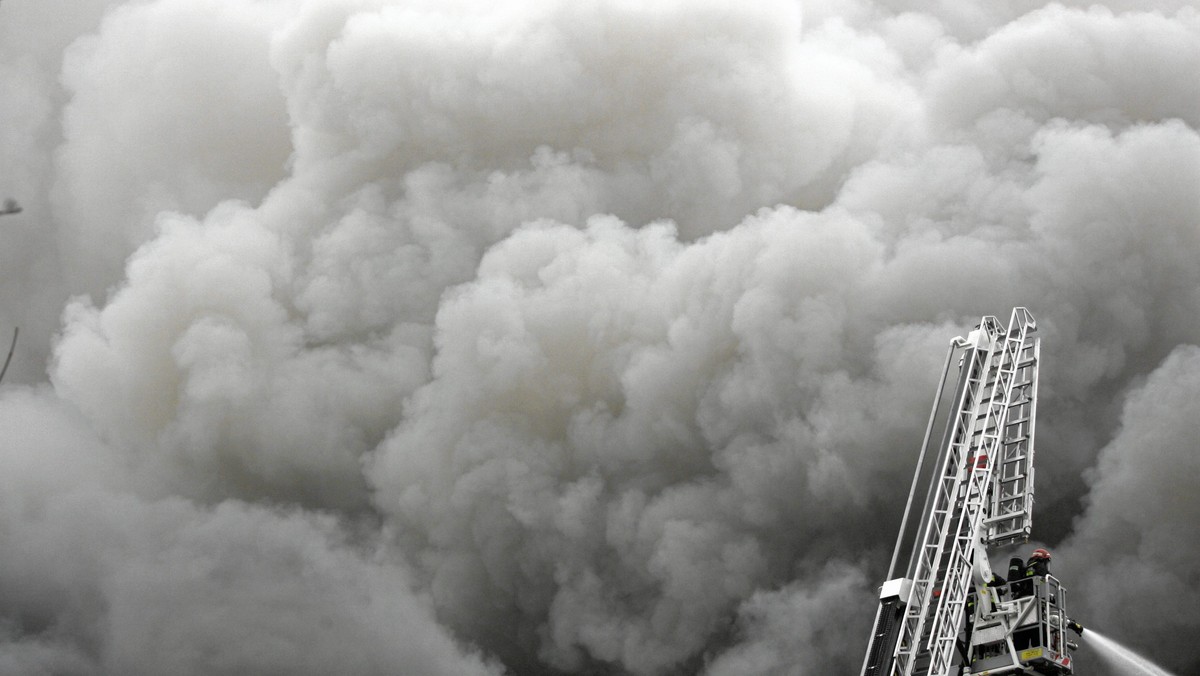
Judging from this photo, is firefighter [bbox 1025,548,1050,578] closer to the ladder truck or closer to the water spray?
the ladder truck

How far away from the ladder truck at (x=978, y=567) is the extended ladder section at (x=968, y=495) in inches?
1.4

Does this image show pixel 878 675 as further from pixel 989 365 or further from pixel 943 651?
pixel 989 365

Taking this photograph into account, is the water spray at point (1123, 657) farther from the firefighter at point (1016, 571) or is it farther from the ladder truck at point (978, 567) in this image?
the firefighter at point (1016, 571)

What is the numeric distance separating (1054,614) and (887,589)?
4038 mm

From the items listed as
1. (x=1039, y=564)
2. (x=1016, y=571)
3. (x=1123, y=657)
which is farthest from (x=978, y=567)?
(x=1123, y=657)

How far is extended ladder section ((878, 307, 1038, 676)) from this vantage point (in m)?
34.2

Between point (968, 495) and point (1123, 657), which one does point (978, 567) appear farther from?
point (1123, 657)

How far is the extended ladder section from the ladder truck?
0.12ft

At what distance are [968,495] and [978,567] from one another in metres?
1.99

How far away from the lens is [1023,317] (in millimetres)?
39031

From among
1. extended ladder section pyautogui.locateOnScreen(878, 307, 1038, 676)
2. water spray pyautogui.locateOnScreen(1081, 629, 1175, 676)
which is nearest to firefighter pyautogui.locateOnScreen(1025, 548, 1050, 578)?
extended ladder section pyautogui.locateOnScreen(878, 307, 1038, 676)

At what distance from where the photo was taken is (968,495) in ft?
116

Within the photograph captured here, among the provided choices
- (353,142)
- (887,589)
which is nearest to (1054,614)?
(887,589)

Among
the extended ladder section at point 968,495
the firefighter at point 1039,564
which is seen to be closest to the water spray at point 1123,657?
the firefighter at point 1039,564
